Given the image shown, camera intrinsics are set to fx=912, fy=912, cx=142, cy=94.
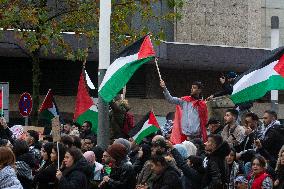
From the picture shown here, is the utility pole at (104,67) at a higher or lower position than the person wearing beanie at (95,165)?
higher

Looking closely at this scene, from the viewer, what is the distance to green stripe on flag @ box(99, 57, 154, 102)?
15875 millimetres

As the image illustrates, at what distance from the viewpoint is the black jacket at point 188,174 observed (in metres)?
13.7

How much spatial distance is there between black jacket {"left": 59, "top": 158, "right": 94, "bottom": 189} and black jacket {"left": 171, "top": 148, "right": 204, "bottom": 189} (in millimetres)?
1451

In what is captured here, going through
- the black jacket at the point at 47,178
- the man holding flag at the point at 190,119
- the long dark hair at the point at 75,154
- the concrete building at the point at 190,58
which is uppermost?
the concrete building at the point at 190,58

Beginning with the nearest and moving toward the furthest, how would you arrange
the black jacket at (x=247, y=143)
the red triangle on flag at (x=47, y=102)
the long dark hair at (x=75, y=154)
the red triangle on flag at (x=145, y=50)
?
the long dark hair at (x=75, y=154)
the black jacket at (x=247, y=143)
the red triangle on flag at (x=145, y=50)
the red triangle on flag at (x=47, y=102)

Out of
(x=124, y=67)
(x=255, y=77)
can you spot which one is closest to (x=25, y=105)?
(x=124, y=67)

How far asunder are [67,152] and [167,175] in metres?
1.47

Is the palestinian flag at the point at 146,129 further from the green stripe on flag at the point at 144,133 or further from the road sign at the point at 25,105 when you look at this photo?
the road sign at the point at 25,105

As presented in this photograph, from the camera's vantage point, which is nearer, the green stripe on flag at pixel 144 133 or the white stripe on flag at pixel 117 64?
the white stripe on flag at pixel 117 64

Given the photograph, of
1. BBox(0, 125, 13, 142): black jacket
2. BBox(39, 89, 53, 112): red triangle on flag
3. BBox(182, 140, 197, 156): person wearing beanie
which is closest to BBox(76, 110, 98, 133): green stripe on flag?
BBox(0, 125, 13, 142): black jacket

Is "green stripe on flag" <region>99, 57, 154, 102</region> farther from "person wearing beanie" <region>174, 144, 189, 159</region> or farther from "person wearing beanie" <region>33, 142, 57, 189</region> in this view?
"person wearing beanie" <region>33, 142, 57, 189</region>

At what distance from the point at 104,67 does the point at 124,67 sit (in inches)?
49.9

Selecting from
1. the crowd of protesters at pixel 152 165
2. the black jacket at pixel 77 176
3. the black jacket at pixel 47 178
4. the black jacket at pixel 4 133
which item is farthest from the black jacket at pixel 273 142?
the black jacket at pixel 4 133

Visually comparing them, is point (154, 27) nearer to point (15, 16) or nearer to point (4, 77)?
point (4, 77)
